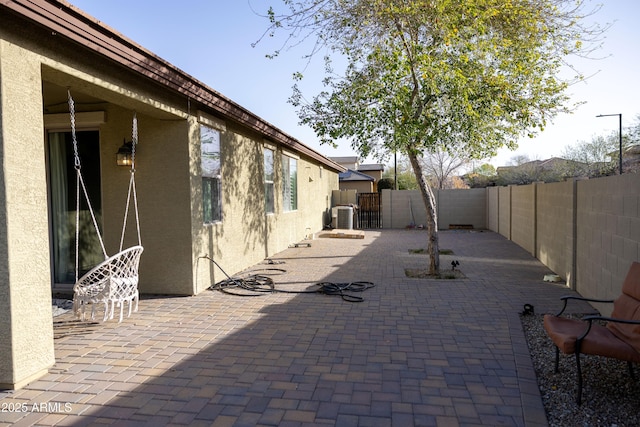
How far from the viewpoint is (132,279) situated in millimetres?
5344

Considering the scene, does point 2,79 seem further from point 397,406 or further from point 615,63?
point 615,63

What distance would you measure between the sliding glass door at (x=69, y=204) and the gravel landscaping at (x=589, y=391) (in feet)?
20.7

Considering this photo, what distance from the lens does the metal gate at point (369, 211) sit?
794 inches

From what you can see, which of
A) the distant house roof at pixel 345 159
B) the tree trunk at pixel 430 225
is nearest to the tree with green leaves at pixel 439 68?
the tree trunk at pixel 430 225

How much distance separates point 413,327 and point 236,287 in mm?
3297

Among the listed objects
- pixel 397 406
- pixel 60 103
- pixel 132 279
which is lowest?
pixel 397 406

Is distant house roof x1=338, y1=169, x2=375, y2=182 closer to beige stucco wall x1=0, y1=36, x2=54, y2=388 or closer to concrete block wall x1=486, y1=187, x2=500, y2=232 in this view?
concrete block wall x1=486, y1=187, x2=500, y2=232

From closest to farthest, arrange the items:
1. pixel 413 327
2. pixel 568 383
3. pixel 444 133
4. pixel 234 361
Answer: pixel 568 383 < pixel 234 361 < pixel 413 327 < pixel 444 133

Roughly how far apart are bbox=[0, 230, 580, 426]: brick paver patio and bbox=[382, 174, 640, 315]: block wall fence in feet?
2.22

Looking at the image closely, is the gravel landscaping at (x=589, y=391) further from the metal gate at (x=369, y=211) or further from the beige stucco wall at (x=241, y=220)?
the metal gate at (x=369, y=211)

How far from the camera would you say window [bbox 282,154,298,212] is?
12.2 m

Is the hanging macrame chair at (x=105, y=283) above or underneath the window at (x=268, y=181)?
underneath

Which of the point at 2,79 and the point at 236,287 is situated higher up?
the point at 2,79

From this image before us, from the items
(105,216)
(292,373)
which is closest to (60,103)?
(105,216)
